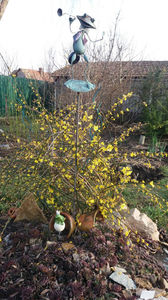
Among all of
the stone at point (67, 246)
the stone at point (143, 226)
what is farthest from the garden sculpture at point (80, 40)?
the stone at point (143, 226)

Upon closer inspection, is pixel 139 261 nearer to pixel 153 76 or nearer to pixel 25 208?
pixel 25 208

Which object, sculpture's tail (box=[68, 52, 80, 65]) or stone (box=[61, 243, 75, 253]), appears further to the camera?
stone (box=[61, 243, 75, 253])

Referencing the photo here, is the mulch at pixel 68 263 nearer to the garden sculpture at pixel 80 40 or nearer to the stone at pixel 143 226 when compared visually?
the stone at pixel 143 226

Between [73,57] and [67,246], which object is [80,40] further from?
[67,246]

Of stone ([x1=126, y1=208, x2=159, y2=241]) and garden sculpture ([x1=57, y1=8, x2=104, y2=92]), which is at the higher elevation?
garden sculpture ([x1=57, y1=8, x2=104, y2=92])

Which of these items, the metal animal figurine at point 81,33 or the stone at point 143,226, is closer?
the metal animal figurine at point 81,33

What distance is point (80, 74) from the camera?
5730mm

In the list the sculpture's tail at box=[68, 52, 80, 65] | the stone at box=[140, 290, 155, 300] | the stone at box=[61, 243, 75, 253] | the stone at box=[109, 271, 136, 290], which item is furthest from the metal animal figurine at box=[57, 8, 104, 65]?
the stone at box=[140, 290, 155, 300]

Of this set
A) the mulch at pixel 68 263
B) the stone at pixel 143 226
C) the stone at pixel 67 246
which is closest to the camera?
the mulch at pixel 68 263

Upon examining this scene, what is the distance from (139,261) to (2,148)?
14.6ft

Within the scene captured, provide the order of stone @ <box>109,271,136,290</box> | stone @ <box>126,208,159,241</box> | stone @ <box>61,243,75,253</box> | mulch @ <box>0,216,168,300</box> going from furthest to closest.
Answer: stone @ <box>126,208,159,241</box> < stone @ <box>61,243,75,253</box> < stone @ <box>109,271,136,290</box> < mulch @ <box>0,216,168,300</box>

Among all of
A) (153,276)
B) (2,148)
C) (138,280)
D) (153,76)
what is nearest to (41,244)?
(138,280)

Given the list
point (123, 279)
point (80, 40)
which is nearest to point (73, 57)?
point (80, 40)

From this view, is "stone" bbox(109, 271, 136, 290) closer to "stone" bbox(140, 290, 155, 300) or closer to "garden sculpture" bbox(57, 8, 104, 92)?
"stone" bbox(140, 290, 155, 300)
